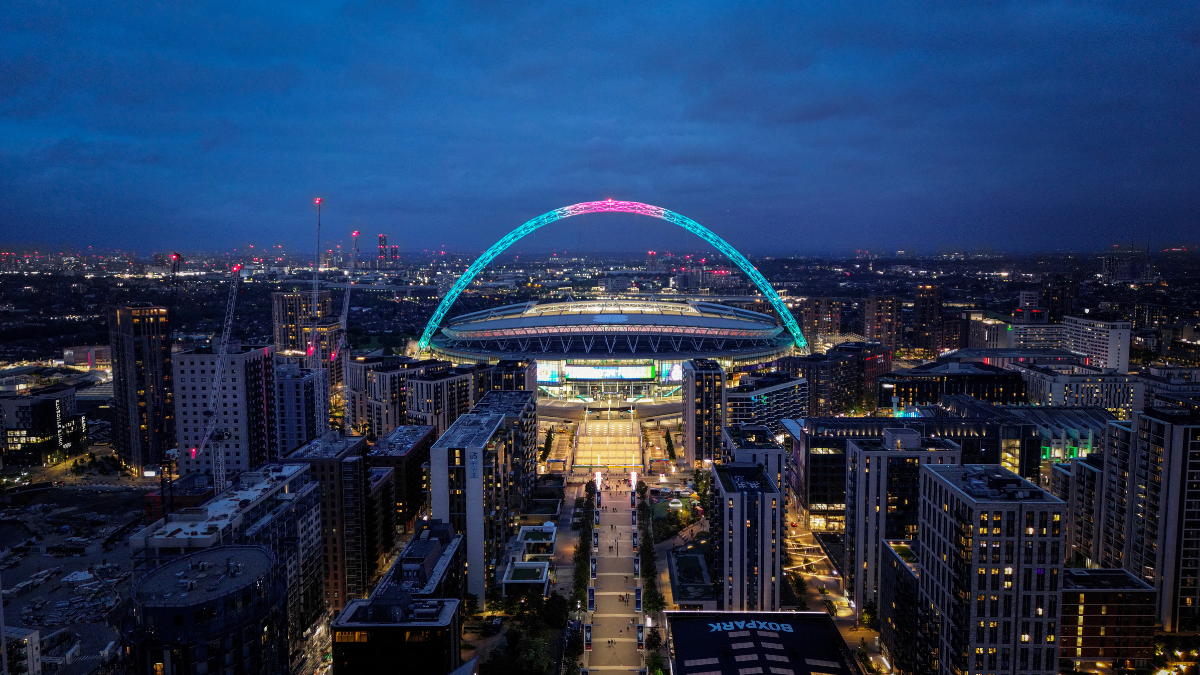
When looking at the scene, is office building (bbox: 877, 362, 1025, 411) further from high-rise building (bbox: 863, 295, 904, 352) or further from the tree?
high-rise building (bbox: 863, 295, 904, 352)

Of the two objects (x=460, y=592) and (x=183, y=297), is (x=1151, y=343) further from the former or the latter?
(x=183, y=297)

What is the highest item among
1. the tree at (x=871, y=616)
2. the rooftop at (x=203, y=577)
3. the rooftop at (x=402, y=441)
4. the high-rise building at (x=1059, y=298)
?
the high-rise building at (x=1059, y=298)

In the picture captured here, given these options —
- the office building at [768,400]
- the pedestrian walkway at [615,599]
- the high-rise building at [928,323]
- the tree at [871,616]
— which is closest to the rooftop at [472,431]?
the pedestrian walkway at [615,599]

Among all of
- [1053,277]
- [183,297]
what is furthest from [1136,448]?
[1053,277]

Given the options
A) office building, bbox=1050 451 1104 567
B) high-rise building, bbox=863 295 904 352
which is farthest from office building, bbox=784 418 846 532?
high-rise building, bbox=863 295 904 352

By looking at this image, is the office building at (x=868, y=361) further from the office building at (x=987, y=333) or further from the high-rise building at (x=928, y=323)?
the high-rise building at (x=928, y=323)

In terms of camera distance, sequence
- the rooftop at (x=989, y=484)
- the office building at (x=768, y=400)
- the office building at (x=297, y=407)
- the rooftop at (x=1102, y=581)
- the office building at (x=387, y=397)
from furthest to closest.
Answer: the office building at (x=387, y=397), the office building at (x=297, y=407), the office building at (x=768, y=400), the rooftop at (x=1102, y=581), the rooftop at (x=989, y=484)
